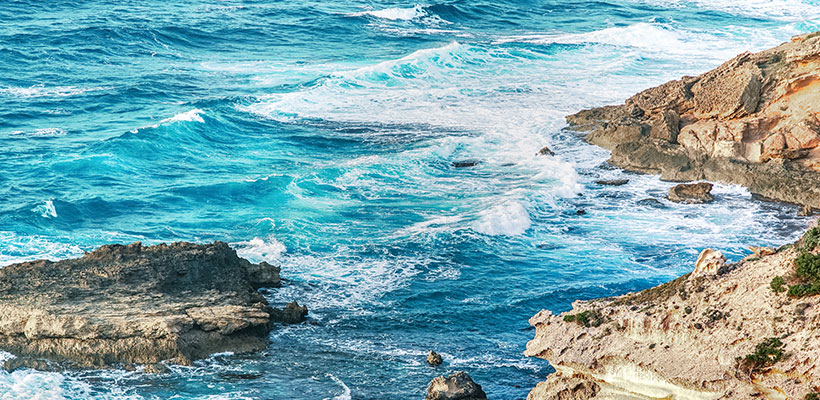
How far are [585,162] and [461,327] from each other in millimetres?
16223

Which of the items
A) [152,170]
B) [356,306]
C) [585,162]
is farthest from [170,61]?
[356,306]

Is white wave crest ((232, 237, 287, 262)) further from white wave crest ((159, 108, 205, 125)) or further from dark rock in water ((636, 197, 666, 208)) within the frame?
white wave crest ((159, 108, 205, 125))

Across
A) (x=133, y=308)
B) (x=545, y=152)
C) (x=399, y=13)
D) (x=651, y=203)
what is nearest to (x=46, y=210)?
(x=133, y=308)

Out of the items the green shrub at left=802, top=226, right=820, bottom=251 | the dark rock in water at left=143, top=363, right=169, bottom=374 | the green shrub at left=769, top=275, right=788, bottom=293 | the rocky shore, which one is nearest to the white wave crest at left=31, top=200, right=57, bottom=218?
the dark rock in water at left=143, top=363, right=169, bottom=374

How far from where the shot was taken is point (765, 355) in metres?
13.3

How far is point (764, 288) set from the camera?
14141mm

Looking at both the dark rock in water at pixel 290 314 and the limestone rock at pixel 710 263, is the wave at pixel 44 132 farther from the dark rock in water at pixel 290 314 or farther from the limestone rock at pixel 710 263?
the limestone rock at pixel 710 263

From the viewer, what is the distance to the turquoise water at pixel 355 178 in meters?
23.2

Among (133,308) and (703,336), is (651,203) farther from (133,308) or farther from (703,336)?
(703,336)

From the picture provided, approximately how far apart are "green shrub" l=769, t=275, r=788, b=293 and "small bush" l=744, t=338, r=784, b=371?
89cm

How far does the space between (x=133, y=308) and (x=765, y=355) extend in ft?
48.7

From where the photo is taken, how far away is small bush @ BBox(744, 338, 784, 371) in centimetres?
1324

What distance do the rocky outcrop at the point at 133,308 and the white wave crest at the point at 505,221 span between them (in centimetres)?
931

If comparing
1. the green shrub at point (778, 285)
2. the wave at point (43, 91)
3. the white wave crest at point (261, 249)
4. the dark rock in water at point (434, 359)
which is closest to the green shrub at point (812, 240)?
the green shrub at point (778, 285)
